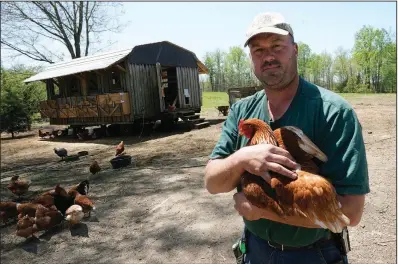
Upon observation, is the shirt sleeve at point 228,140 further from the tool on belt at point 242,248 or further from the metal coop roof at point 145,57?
the metal coop roof at point 145,57

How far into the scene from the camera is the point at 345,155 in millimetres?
1496

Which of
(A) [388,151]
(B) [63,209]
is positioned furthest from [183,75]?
(B) [63,209]

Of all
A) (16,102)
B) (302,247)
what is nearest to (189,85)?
(16,102)

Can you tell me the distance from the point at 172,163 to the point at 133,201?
3.03 metres

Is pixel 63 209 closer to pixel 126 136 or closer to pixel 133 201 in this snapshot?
pixel 133 201

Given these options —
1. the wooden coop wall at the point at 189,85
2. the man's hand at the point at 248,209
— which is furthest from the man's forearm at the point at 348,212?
the wooden coop wall at the point at 189,85

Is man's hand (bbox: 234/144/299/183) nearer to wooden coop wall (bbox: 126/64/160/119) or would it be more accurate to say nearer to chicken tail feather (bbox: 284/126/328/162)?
chicken tail feather (bbox: 284/126/328/162)

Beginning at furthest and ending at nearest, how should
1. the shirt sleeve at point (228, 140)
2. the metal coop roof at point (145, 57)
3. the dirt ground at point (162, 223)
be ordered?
the metal coop roof at point (145, 57), the dirt ground at point (162, 223), the shirt sleeve at point (228, 140)

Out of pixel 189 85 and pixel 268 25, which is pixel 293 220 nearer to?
pixel 268 25

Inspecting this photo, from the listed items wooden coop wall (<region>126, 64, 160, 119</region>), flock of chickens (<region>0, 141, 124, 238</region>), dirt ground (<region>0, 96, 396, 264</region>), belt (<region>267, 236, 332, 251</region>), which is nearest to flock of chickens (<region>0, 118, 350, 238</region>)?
belt (<region>267, 236, 332, 251</region>)

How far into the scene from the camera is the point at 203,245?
438cm

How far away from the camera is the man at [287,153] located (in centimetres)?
150

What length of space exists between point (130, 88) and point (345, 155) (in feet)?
52.3

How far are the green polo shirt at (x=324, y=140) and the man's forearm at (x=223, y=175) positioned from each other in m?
0.16
